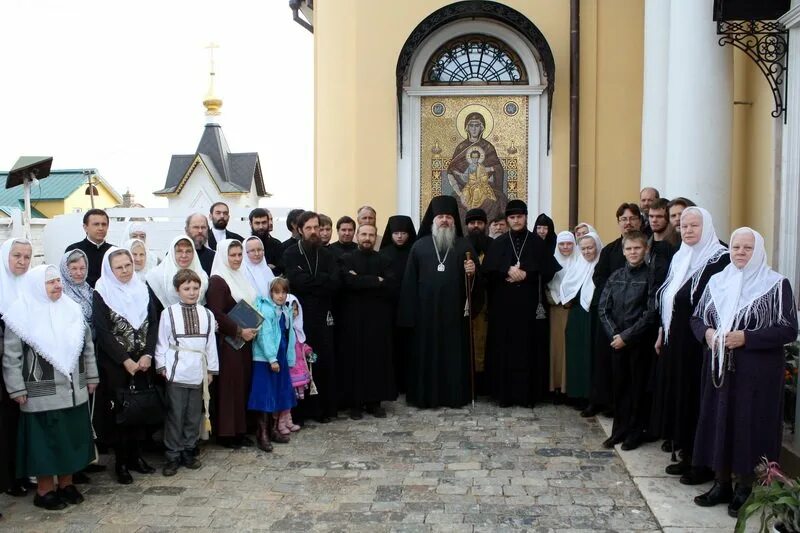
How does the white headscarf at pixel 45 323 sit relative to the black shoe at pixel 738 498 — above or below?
above

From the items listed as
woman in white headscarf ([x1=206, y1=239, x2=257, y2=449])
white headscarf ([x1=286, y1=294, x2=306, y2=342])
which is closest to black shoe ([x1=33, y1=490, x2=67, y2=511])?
woman in white headscarf ([x1=206, y1=239, x2=257, y2=449])

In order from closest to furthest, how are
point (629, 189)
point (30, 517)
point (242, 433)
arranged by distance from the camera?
point (30, 517) < point (242, 433) < point (629, 189)

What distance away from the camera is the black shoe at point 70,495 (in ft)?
16.4

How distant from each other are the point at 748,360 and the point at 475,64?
6743 millimetres

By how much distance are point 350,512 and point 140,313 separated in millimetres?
2011


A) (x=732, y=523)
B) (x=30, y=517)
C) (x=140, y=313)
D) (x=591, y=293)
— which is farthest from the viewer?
(x=591, y=293)

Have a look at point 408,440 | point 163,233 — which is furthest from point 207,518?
point 163,233

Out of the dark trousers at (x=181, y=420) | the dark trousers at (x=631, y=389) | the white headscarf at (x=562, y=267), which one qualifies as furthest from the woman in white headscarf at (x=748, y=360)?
the dark trousers at (x=181, y=420)

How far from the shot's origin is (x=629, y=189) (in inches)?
405

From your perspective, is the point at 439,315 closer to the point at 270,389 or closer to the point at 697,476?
the point at 270,389

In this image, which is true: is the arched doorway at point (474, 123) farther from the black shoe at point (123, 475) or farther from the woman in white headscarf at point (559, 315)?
the black shoe at point (123, 475)

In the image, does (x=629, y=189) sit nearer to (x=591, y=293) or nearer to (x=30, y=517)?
(x=591, y=293)

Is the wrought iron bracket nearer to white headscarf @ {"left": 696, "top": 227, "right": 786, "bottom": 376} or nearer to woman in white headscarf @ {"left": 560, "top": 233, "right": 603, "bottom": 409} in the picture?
woman in white headscarf @ {"left": 560, "top": 233, "right": 603, "bottom": 409}

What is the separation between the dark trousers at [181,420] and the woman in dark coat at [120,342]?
0.19m
